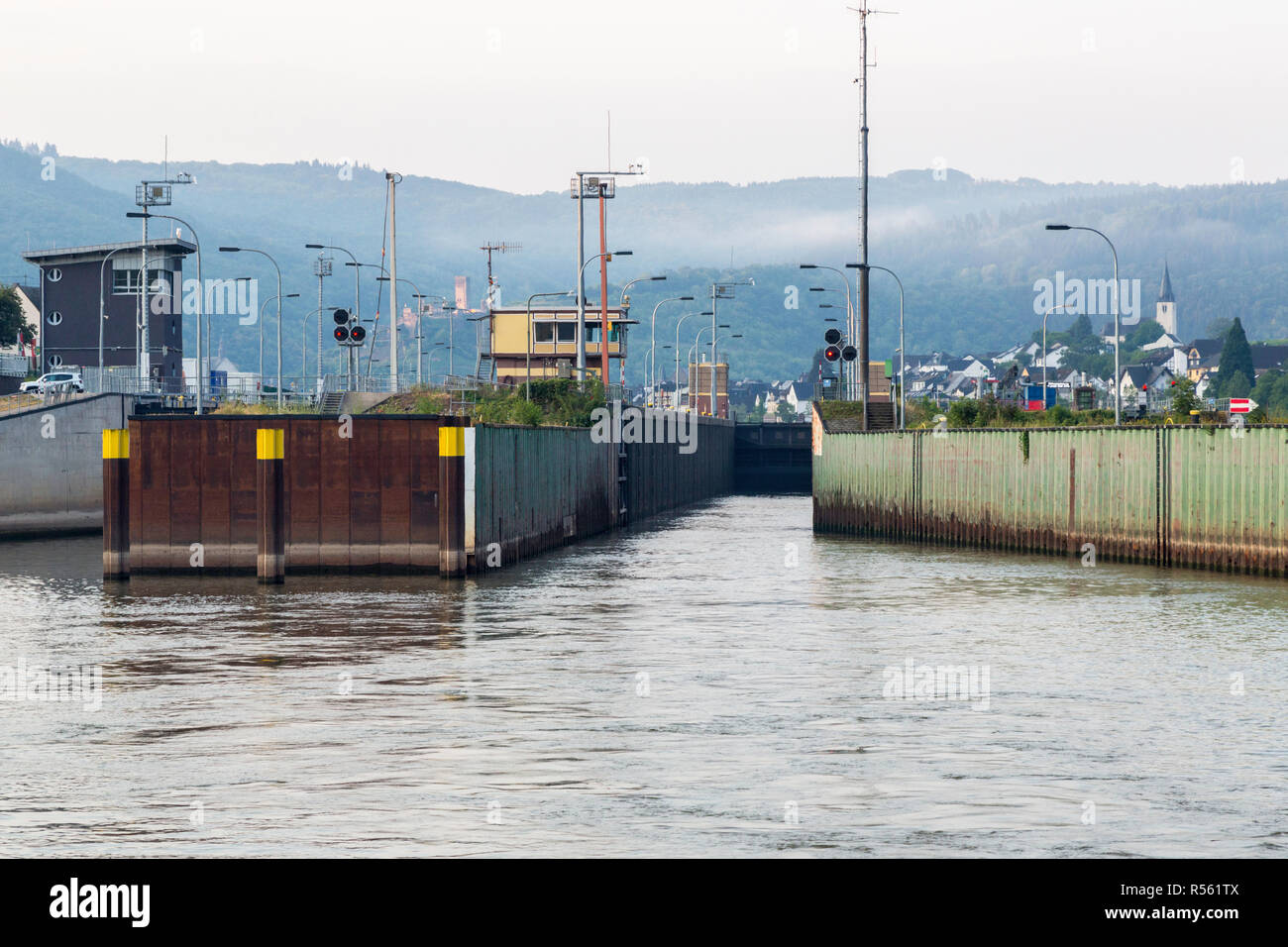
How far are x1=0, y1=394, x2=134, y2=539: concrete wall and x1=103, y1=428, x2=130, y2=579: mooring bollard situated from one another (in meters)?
24.8

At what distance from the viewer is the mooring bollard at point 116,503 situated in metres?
44.2

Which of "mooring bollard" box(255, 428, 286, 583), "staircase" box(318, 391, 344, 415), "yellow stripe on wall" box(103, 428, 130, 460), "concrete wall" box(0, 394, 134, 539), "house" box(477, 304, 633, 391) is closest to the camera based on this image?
"mooring bollard" box(255, 428, 286, 583)

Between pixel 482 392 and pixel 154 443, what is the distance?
32.2 meters

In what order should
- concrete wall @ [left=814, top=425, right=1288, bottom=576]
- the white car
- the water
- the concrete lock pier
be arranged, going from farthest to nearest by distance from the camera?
Answer: the white car
concrete wall @ [left=814, top=425, right=1288, bottom=576]
the concrete lock pier
the water

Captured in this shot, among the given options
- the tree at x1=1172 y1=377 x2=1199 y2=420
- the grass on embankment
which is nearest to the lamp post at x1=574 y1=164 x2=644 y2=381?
the grass on embankment

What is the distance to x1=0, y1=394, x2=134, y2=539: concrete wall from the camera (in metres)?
67.3

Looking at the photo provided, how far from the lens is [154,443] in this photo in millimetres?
44531

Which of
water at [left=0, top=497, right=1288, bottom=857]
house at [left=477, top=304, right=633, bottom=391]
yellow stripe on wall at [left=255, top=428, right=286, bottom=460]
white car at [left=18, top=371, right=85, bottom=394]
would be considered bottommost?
water at [left=0, top=497, right=1288, bottom=857]

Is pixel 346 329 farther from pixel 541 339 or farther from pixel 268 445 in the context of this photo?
pixel 541 339

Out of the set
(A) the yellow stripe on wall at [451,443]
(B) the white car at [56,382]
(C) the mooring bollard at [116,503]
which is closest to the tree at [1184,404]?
(A) the yellow stripe on wall at [451,443]

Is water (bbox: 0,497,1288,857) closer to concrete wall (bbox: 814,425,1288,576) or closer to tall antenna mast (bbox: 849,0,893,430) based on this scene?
concrete wall (bbox: 814,425,1288,576)

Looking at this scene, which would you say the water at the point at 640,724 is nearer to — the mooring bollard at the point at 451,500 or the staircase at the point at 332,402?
the mooring bollard at the point at 451,500
